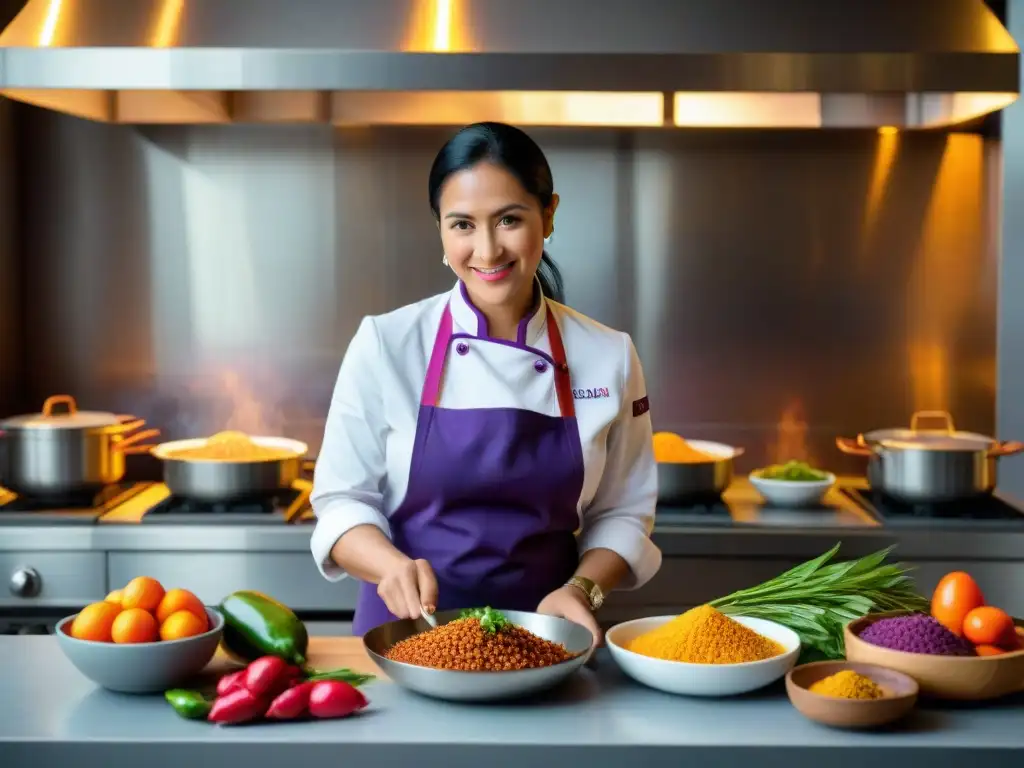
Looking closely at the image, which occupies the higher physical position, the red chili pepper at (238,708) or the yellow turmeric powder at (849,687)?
the yellow turmeric powder at (849,687)

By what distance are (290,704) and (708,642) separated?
1.74ft

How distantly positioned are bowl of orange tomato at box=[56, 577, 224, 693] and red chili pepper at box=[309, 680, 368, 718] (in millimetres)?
194

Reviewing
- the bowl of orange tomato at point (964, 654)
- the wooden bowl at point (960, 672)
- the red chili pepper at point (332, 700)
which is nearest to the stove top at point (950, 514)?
the bowl of orange tomato at point (964, 654)

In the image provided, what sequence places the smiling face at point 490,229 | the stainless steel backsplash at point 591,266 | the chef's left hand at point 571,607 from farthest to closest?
the stainless steel backsplash at point 591,266 → the smiling face at point 490,229 → the chef's left hand at point 571,607

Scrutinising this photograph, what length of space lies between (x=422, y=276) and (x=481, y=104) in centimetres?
53

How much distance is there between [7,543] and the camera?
115 inches

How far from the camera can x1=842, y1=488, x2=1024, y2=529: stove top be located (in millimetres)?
2947

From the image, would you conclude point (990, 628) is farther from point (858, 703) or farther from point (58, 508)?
point (58, 508)

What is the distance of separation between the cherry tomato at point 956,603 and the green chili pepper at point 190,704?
3.12 feet

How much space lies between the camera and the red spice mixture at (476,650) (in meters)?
1.50

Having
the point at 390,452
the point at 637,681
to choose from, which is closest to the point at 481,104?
the point at 390,452

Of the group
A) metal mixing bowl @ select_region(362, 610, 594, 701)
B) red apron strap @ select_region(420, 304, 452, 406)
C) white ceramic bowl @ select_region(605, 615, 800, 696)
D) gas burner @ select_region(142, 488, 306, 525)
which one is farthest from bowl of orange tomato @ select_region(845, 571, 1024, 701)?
gas burner @ select_region(142, 488, 306, 525)

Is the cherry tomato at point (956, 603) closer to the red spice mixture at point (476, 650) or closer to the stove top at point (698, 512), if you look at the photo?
the red spice mixture at point (476, 650)

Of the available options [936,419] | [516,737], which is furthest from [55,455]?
[936,419]
